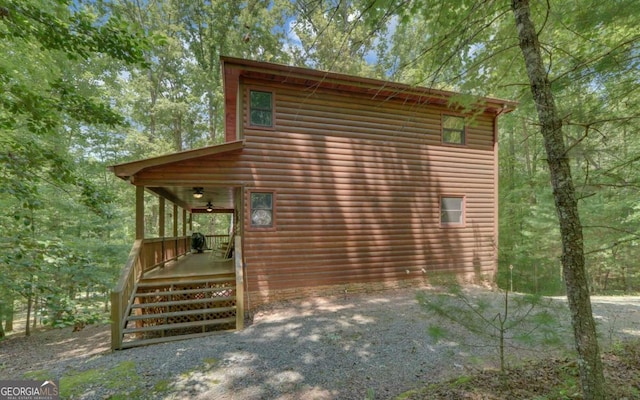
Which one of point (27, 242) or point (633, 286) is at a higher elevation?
point (27, 242)

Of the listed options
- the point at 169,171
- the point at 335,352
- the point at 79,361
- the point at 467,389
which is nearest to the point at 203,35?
the point at 169,171

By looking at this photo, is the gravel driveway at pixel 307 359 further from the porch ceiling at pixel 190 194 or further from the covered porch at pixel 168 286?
the porch ceiling at pixel 190 194

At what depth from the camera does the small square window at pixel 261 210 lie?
638cm

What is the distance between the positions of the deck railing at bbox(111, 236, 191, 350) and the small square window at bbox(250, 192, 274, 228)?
236 cm

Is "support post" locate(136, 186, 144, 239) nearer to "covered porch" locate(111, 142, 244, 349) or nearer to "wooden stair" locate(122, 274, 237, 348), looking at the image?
"covered porch" locate(111, 142, 244, 349)

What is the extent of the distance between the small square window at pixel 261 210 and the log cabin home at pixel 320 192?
0.08 feet

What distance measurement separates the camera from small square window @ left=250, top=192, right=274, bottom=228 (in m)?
6.38

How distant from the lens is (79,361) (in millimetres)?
3994

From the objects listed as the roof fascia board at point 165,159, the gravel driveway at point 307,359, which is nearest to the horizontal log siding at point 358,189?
the roof fascia board at point 165,159

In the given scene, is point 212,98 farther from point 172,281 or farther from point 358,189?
point 172,281

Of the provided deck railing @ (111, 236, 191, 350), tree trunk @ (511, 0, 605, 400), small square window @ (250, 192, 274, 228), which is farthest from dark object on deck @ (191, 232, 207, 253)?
tree trunk @ (511, 0, 605, 400)

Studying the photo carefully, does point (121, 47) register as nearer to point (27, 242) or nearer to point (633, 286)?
point (27, 242)

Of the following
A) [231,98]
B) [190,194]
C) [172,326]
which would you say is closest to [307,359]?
[172,326]

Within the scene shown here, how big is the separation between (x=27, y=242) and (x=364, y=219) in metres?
6.45
